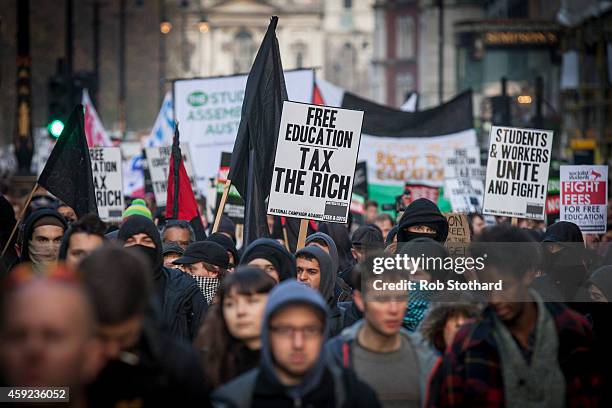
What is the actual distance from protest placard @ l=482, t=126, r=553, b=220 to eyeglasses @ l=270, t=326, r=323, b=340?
23.5 feet

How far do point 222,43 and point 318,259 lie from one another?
13159 cm

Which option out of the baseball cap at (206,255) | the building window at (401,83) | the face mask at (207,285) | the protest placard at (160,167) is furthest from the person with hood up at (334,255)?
the building window at (401,83)

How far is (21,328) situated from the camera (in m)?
3.48

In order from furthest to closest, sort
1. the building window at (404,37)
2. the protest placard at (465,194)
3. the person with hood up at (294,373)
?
the building window at (404,37)
the protest placard at (465,194)
the person with hood up at (294,373)

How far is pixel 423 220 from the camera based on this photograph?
27.8 feet

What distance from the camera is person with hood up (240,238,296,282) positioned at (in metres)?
6.79

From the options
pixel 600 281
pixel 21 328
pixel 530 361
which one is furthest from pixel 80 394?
pixel 600 281

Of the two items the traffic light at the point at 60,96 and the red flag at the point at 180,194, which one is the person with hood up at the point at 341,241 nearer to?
the red flag at the point at 180,194

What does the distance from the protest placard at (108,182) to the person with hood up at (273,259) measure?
5.84 m

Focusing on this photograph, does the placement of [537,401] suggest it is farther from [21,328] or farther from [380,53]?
[380,53]

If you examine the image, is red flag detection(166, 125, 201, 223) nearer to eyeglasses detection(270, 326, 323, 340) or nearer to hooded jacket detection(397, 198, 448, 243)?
hooded jacket detection(397, 198, 448, 243)

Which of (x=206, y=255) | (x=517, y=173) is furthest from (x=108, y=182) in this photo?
(x=206, y=255)

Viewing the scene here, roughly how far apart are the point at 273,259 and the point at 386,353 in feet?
5.38

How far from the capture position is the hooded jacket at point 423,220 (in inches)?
334
